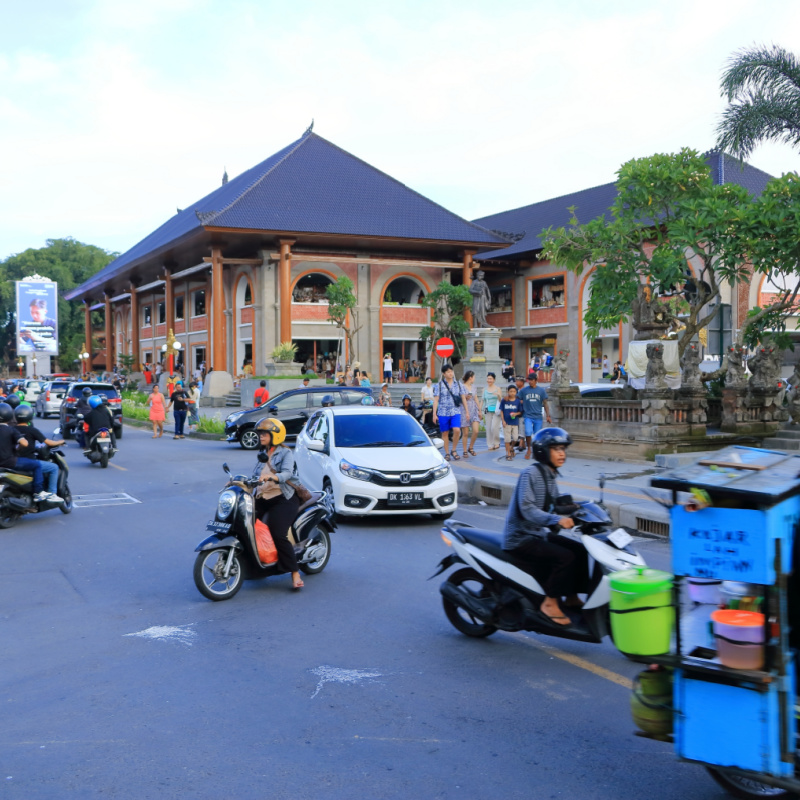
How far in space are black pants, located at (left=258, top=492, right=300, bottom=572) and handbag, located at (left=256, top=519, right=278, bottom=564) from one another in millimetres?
32

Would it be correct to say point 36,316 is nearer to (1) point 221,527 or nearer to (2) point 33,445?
(2) point 33,445

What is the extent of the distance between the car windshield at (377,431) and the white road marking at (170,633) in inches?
194

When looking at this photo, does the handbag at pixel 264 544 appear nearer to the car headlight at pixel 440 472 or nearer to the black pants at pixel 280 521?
the black pants at pixel 280 521

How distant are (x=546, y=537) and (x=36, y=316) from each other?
236ft

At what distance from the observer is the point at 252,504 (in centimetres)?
728

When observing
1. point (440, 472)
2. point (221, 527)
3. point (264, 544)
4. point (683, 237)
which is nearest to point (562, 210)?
point (683, 237)

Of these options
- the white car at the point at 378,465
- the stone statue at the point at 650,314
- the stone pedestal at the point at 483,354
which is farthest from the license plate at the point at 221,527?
the stone pedestal at the point at 483,354

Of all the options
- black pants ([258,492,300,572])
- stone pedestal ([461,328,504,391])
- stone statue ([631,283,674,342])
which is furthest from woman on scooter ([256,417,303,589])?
stone pedestal ([461,328,504,391])

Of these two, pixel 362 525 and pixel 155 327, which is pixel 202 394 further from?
pixel 362 525

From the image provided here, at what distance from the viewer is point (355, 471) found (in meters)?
10.6

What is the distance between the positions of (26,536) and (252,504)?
4549mm

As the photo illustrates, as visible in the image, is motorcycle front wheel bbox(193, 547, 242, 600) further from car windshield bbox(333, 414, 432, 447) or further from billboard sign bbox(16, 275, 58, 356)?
billboard sign bbox(16, 275, 58, 356)

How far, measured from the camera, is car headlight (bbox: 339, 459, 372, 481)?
10555 mm

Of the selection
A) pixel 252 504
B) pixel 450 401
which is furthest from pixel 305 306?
pixel 252 504
